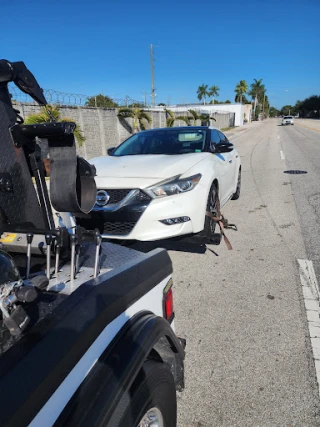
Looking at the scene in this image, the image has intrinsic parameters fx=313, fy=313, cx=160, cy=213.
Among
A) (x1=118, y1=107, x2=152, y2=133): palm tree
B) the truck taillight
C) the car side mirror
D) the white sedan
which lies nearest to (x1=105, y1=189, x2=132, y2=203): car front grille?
the white sedan

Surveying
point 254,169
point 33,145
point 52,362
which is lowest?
point 254,169

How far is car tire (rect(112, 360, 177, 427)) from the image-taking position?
1077 millimetres

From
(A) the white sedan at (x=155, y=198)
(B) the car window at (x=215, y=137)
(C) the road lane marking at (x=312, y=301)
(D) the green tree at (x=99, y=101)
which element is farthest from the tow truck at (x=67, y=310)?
(D) the green tree at (x=99, y=101)

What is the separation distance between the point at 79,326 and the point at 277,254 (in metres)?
3.73

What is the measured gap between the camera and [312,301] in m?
3.15

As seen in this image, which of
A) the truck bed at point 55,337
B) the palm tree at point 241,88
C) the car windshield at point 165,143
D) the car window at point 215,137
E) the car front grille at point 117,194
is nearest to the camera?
the truck bed at point 55,337

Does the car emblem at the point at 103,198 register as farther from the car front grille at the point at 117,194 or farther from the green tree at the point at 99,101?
the green tree at the point at 99,101

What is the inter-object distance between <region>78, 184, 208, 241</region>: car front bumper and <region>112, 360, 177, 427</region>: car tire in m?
2.26

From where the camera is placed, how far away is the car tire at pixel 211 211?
4012 mm

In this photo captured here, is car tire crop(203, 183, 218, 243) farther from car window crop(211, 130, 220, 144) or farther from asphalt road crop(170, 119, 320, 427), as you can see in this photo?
car window crop(211, 130, 220, 144)

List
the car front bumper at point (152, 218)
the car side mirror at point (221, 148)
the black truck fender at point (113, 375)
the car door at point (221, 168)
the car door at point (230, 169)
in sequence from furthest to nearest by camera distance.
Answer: the car door at point (230, 169) → the car side mirror at point (221, 148) → the car door at point (221, 168) → the car front bumper at point (152, 218) → the black truck fender at point (113, 375)

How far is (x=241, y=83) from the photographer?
91.1 meters

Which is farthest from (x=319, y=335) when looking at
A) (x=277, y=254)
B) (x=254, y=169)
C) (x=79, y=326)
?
(x=254, y=169)

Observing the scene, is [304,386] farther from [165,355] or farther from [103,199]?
[103,199]
